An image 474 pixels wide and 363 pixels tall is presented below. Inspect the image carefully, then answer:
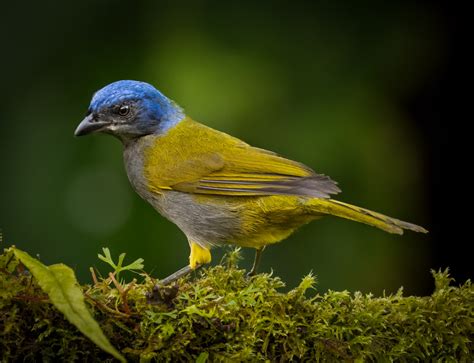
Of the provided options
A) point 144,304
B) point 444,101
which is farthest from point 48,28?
point 144,304

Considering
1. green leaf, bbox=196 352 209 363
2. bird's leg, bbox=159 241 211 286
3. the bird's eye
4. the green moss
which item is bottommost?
bird's leg, bbox=159 241 211 286

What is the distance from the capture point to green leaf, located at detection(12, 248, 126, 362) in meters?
2.40

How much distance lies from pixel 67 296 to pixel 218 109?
3.49m

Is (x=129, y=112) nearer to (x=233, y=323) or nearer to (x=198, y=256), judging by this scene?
(x=198, y=256)

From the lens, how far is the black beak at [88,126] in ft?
15.7

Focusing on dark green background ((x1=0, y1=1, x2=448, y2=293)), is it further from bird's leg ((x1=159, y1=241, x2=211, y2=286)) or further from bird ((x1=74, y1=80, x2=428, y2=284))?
bird's leg ((x1=159, y1=241, x2=211, y2=286))

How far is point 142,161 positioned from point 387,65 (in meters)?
2.24

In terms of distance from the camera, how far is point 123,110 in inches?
195

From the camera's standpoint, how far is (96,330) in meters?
2.42

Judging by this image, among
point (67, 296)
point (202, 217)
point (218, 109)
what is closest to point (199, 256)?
point (202, 217)

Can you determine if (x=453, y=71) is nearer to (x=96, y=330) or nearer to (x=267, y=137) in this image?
(x=267, y=137)

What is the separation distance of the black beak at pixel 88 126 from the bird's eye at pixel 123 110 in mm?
150

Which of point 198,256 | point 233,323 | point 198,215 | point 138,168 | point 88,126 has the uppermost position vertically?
point 88,126

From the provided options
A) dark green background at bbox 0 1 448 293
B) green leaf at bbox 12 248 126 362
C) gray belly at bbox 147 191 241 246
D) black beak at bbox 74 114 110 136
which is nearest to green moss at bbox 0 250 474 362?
green leaf at bbox 12 248 126 362
